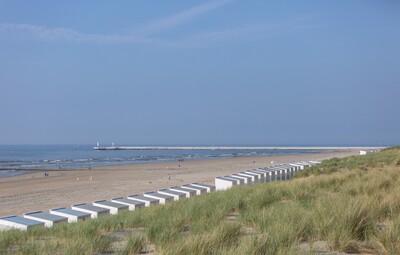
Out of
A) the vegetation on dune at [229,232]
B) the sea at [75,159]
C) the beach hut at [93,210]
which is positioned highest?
the vegetation on dune at [229,232]

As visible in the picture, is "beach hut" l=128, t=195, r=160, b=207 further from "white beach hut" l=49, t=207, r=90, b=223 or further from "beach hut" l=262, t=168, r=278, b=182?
"beach hut" l=262, t=168, r=278, b=182

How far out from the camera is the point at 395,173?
1423cm

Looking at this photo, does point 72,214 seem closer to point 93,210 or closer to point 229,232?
point 93,210

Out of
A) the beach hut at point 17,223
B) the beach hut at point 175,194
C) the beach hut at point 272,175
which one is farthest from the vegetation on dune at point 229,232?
the beach hut at point 272,175

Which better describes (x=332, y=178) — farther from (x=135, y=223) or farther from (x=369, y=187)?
(x=135, y=223)

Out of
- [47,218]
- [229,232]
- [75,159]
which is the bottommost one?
[75,159]

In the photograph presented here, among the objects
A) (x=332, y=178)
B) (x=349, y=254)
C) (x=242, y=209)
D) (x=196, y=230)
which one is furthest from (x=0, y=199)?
(x=349, y=254)

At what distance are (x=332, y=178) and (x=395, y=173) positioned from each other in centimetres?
187

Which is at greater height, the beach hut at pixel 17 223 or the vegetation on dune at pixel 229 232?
the vegetation on dune at pixel 229 232

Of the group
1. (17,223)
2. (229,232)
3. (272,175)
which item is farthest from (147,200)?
(272,175)

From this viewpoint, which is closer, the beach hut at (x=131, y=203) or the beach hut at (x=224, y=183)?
the beach hut at (x=131, y=203)

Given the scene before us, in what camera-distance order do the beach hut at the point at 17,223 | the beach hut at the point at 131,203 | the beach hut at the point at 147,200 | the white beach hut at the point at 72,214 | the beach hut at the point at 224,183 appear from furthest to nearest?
the beach hut at the point at 224,183, the beach hut at the point at 147,200, the beach hut at the point at 131,203, the white beach hut at the point at 72,214, the beach hut at the point at 17,223

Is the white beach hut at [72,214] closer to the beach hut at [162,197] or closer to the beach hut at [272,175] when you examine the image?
the beach hut at [162,197]

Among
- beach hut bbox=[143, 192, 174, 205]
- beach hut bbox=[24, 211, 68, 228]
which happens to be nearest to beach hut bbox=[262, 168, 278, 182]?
beach hut bbox=[143, 192, 174, 205]
